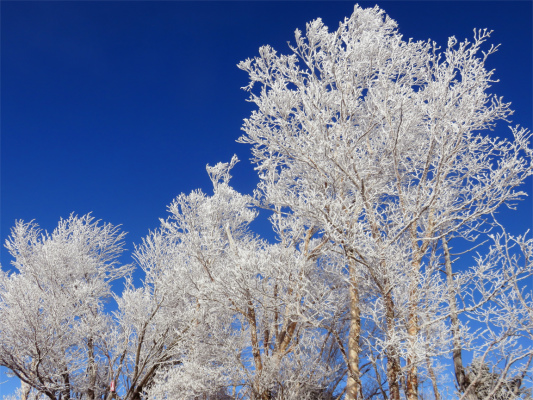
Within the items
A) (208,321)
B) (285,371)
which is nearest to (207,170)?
(208,321)

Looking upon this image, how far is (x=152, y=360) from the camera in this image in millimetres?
11867

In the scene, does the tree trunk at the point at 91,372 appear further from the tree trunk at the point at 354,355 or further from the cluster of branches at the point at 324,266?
the tree trunk at the point at 354,355

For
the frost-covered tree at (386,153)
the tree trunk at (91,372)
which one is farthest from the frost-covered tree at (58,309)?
the frost-covered tree at (386,153)

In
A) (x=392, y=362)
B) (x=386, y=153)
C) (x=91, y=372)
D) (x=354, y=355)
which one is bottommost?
(x=392, y=362)

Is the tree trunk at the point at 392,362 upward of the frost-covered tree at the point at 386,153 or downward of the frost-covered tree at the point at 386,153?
downward

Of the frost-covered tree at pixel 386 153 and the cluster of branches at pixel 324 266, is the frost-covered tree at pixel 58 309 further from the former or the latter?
the frost-covered tree at pixel 386 153

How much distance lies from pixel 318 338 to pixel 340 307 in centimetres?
101

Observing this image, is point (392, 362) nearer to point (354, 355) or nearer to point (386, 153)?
point (354, 355)

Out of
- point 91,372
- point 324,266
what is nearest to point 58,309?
point 91,372

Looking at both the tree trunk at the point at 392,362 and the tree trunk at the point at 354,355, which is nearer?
the tree trunk at the point at 392,362

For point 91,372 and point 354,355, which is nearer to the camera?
point 354,355

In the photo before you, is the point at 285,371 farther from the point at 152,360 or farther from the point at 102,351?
the point at 102,351

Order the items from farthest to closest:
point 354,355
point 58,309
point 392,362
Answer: point 58,309 → point 354,355 → point 392,362

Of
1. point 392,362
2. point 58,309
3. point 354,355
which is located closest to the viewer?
point 392,362
